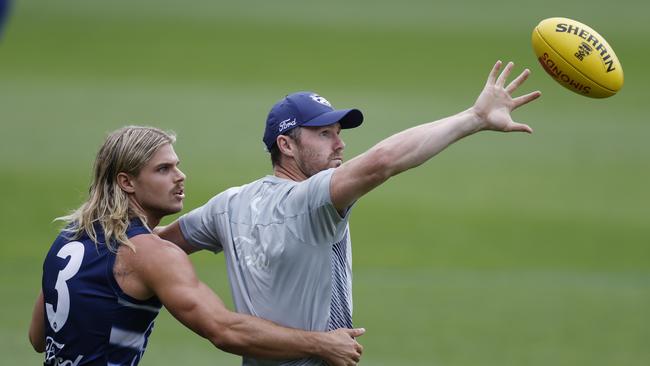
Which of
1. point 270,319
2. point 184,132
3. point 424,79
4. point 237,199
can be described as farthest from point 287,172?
point 424,79

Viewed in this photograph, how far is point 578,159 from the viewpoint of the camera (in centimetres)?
1783

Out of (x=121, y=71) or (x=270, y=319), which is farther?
(x=121, y=71)

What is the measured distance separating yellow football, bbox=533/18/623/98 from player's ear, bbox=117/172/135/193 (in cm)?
237

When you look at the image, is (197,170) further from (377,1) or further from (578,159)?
(377,1)

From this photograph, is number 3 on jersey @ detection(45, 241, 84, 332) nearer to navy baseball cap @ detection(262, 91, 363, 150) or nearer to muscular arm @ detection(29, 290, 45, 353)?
muscular arm @ detection(29, 290, 45, 353)

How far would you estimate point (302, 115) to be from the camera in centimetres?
550

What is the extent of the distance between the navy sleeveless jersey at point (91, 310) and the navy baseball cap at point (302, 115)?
884 millimetres

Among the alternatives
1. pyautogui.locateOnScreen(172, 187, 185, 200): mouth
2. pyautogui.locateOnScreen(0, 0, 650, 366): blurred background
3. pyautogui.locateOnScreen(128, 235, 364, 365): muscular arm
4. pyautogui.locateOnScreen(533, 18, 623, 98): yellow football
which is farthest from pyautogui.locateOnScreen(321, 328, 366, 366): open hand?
pyautogui.locateOnScreen(0, 0, 650, 366): blurred background

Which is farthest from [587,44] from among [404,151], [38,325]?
[38,325]

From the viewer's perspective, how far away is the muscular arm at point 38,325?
5590 millimetres

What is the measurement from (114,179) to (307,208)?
1077 millimetres

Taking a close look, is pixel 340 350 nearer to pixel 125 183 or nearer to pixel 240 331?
pixel 240 331

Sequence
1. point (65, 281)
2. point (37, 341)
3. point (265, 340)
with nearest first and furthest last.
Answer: point (265, 340)
point (65, 281)
point (37, 341)

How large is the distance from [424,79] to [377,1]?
4881 mm
